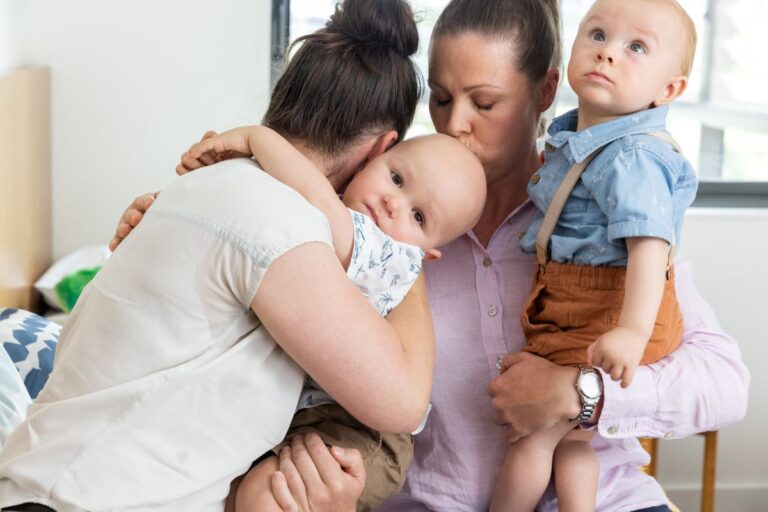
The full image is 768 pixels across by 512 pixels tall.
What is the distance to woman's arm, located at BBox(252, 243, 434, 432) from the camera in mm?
1275

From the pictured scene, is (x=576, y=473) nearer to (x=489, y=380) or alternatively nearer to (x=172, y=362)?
(x=489, y=380)

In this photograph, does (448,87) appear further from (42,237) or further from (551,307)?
(42,237)

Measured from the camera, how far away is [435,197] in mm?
1628

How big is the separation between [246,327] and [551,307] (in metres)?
0.57

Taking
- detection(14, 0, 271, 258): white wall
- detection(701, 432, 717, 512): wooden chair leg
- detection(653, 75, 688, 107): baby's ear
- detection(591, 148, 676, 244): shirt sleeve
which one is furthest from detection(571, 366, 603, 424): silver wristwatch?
detection(14, 0, 271, 258): white wall

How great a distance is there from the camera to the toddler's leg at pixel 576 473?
5.63 ft

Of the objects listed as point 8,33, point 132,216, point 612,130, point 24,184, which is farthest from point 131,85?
point 612,130

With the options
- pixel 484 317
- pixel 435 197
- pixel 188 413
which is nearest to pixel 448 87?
pixel 435 197

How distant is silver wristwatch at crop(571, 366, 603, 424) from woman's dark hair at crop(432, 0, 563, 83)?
0.52 meters

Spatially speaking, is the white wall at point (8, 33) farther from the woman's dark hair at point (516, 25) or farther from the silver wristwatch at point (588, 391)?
the silver wristwatch at point (588, 391)

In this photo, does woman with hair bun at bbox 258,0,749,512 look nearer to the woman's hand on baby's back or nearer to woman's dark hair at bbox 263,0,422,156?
woman's dark hair at bbox 263,0,422,156

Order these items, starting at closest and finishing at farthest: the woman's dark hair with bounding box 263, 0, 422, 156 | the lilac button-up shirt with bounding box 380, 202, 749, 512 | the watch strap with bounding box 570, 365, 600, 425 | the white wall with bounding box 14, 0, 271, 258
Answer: the woman's dark hair with bounding box 263, 0, 422, 156
the watch strap with bounding box 570, 365, 600, 425
the lilac button-up shirt with bounding box 380, 202, 749, 512
the white wall with bounding box 14, 0, 271, 258

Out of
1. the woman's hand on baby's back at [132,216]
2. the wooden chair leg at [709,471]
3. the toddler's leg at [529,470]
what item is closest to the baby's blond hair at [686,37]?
the toddler's leg at [529,470]

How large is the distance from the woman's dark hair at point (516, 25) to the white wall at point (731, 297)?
1.76 meters
